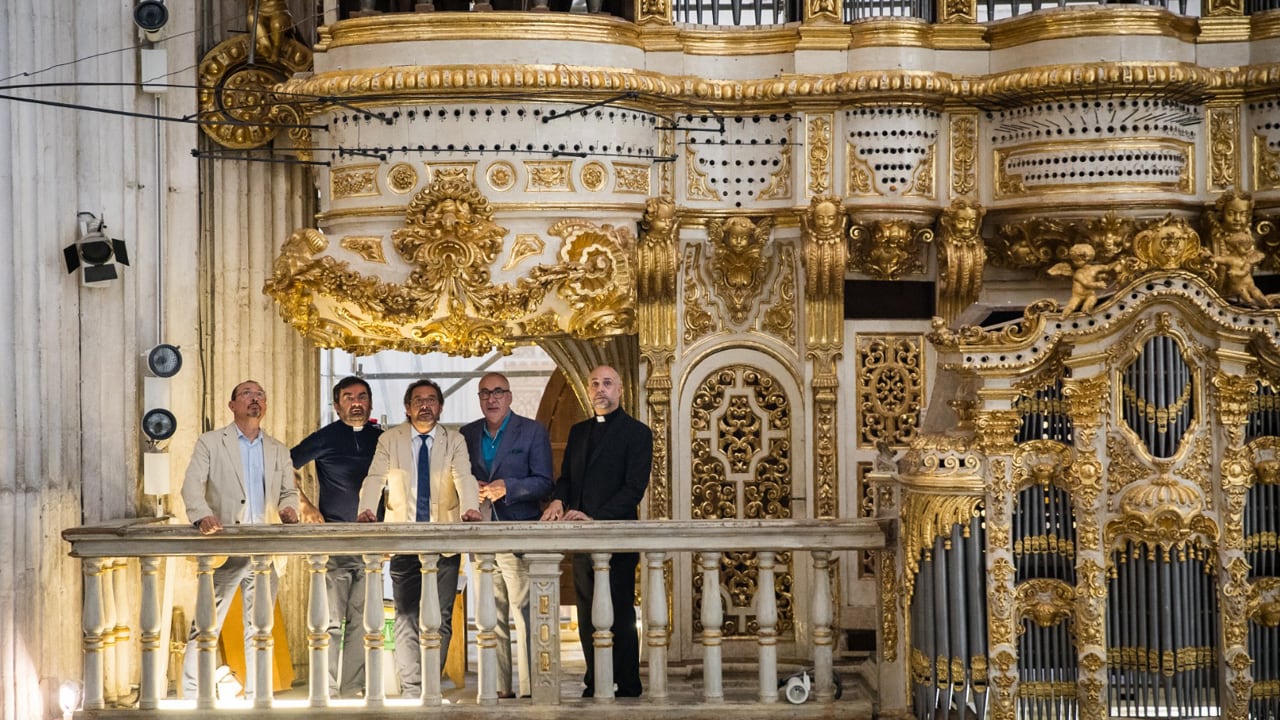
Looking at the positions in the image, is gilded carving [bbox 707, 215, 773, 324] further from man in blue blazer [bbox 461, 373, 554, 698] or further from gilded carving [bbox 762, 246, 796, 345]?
man in blue blazer [bbox 461, 373, 554, 698]

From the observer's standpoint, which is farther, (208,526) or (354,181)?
(354,181)

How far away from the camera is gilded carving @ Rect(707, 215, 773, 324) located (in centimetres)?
1047

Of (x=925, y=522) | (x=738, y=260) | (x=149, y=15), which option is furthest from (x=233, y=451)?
(x=925, y=522)

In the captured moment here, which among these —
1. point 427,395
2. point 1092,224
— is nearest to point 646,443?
point 427,395

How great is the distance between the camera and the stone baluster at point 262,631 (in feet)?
28.5

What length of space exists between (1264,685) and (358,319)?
4.99 metres

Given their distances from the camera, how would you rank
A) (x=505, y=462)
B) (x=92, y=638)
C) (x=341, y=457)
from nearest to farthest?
(x=92, y=638)
(x=505, y=462)
(x=341, y=457)

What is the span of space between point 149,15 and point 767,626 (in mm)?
4535

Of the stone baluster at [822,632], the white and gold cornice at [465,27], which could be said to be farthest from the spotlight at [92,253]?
the stone baluster at [822,632]

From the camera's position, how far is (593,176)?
10070 millimetres

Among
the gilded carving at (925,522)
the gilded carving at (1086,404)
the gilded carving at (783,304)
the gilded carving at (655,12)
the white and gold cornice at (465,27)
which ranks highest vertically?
the gilded carving at (655,12)

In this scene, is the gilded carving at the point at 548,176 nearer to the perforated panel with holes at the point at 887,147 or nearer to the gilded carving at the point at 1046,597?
the perforated panel with holes at the point at 887,147

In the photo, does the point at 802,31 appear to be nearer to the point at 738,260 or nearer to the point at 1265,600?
the point at 738,260

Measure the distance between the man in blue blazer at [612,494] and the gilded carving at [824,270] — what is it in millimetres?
1602
